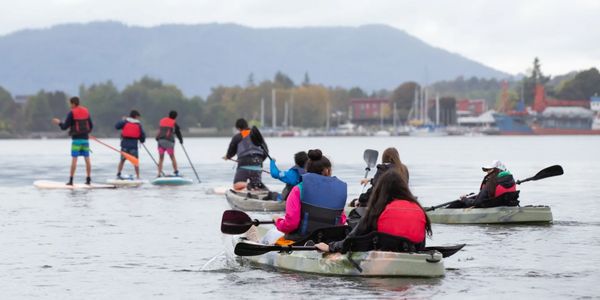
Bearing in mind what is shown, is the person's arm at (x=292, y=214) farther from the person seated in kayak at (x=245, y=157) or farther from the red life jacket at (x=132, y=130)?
the red life jacket at (x=132, y=130)

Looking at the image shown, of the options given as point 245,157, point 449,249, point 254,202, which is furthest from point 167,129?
point 449,249

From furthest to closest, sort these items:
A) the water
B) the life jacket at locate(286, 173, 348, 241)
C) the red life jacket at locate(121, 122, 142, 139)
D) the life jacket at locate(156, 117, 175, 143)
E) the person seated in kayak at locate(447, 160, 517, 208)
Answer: the life jacket at locate(156, 117, 175, 143) → the red life jacket at locate(121, 122, 142, 139) → the person seated in kayak at locate(447, 160, 517, 208) → the life jacket at locate(286, 173, 348, 241) → the water

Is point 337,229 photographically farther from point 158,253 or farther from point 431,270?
point 158,253

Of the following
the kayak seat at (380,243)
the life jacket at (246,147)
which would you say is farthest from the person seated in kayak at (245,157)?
the kayak seat at (380,243)

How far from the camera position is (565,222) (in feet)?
78.2

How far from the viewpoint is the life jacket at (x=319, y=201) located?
15.5m

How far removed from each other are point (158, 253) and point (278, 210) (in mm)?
7330

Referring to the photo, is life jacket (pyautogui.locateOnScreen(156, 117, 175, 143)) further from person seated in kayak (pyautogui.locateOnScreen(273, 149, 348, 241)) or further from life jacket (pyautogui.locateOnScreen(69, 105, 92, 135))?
person seated in kayak (pyautogui.locateOnScreen(273, 149, 348, 241))

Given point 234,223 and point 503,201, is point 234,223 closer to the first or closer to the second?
point 234,223

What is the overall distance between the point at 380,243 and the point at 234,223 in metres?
2.54

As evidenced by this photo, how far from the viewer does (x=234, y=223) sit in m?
16.6

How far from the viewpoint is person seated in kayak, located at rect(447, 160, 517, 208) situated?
21.9m

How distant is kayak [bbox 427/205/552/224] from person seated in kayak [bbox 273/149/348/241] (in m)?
7.41

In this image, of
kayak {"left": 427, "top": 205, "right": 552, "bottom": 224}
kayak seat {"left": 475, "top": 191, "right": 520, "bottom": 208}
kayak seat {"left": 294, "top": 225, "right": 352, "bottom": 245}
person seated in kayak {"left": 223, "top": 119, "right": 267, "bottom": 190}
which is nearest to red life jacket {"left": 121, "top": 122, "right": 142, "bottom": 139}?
person seated in kayak {"left": 223, "top": 119, "right": 267, "bottom": 190}
